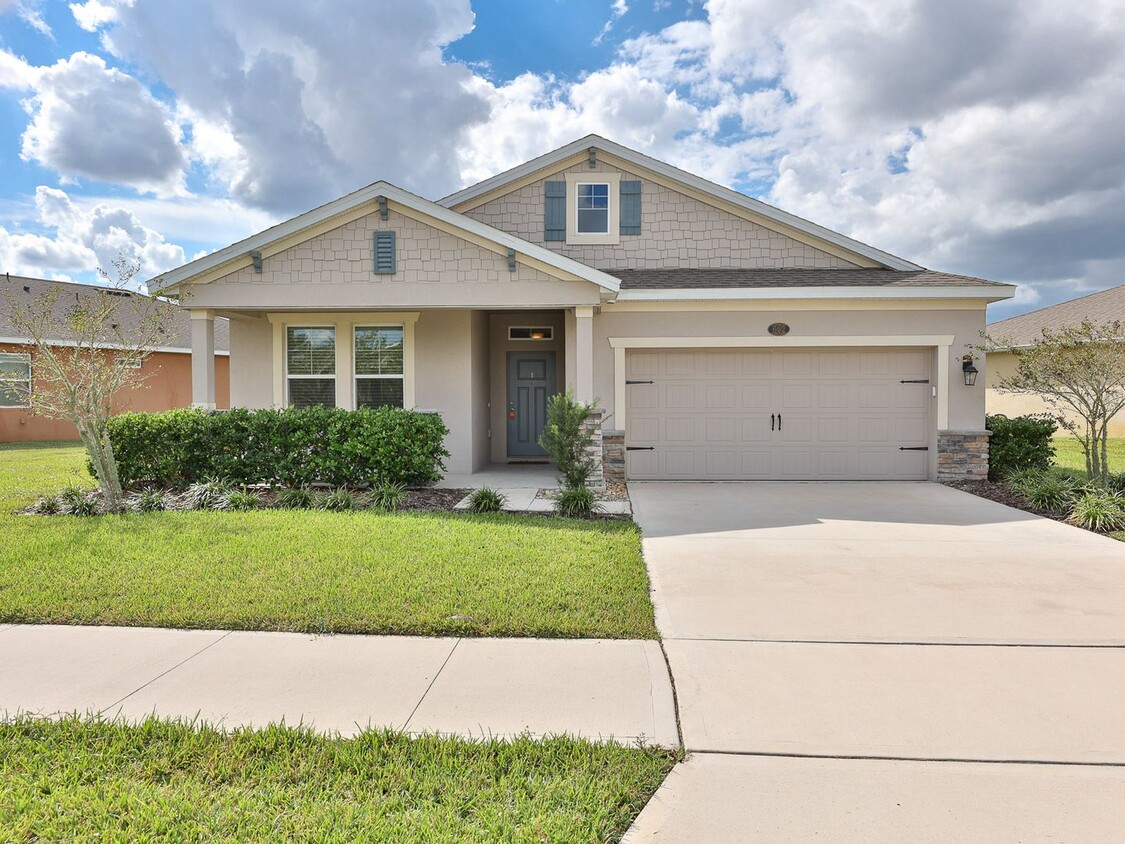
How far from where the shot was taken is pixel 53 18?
958 cm

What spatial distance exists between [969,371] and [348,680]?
1066 centimetres

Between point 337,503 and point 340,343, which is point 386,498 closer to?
point 337,503

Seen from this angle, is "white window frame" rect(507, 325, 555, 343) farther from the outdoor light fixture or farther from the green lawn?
the green lawn

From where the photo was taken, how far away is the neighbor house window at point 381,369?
433 inches

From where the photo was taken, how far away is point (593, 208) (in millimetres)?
12273

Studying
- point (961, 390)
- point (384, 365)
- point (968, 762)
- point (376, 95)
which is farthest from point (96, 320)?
point (961, 390)

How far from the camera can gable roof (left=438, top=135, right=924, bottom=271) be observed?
11.9 meters

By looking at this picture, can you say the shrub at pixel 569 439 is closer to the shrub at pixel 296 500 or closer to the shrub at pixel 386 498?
the shrub at pixel 386 498

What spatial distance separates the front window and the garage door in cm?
299

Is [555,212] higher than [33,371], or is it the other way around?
[555,212]

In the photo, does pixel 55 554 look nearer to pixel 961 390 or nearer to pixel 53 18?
pixel 53 18

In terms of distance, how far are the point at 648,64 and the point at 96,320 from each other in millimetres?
10445

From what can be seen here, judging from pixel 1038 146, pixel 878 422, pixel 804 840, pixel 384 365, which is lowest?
pixel 804 840

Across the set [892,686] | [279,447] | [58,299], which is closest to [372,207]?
[279,447]
